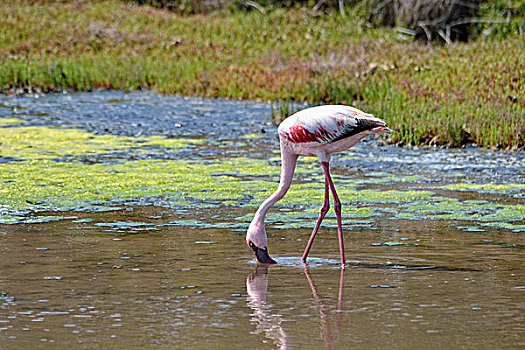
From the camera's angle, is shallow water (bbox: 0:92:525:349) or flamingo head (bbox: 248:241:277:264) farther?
flamingo head (bbox: 248:241:277:264)

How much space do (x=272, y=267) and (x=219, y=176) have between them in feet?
15.0

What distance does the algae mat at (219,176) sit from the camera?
8.77m

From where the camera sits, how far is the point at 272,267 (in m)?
6.64

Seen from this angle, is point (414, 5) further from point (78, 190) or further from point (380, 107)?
point (78, 190)

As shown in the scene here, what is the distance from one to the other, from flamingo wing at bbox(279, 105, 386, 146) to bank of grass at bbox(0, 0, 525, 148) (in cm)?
746

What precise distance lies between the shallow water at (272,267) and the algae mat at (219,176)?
0.13 feet

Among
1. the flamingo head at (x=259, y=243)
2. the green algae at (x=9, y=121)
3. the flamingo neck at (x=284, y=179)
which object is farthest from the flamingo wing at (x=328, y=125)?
the green algae at (x=9, y=121)

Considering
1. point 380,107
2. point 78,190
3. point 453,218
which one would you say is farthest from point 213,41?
point 453,218

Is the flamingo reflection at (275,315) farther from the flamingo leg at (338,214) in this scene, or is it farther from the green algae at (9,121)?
the green algae at (9,121)

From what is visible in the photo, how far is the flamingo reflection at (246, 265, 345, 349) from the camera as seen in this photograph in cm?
477

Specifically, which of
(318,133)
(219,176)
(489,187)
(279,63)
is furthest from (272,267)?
(279,63)

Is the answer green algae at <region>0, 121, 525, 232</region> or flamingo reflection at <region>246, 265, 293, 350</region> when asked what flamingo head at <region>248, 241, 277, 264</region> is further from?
green algae at <region>0, 121, 525, 232</region>

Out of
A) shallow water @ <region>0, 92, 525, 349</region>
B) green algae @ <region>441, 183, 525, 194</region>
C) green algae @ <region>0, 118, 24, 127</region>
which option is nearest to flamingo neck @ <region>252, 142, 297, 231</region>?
shallow water @ <region>0, 92, 525, 349</region>

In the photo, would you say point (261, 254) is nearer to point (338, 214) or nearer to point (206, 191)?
point (338, 214)
